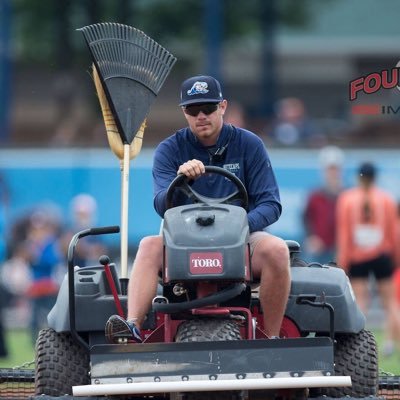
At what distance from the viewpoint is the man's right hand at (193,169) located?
7109 millimetres

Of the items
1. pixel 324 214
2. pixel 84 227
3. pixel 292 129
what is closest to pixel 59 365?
pixel 84 227

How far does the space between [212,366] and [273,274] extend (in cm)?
76

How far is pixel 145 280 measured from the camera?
23.3ft

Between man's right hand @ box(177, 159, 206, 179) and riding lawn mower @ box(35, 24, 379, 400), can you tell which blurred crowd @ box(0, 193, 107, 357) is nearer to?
riding lawn mower @ box(35, 24, 379, 400)

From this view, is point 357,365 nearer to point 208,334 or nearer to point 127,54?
point 208,334

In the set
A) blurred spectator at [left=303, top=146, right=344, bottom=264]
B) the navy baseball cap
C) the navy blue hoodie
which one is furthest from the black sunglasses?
blurred spectator at [left=303, top=146, right=344, bottom=264]

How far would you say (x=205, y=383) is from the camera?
21.0ft

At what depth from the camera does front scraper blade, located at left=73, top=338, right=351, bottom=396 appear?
6461 millimetres

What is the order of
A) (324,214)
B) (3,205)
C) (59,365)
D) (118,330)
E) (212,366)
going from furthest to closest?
(3,205), (324,214), (59,365), (118,330), (212,366)

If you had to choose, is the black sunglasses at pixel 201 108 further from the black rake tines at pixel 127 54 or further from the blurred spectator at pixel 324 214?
the blurred spectator at pixel 324 214

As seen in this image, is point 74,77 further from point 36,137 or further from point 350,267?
point 350,267

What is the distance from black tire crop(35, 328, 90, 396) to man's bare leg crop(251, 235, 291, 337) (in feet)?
3.19

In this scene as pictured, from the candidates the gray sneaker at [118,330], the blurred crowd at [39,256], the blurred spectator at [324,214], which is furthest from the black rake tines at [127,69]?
the blurred spectator at [324,214]

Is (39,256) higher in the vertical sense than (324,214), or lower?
lower
